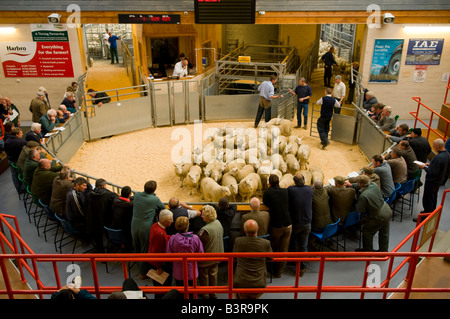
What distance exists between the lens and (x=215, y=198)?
912 centimetres

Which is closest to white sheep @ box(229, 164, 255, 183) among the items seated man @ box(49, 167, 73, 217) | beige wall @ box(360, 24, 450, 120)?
seated man @ box(49, 167, 73, 217)

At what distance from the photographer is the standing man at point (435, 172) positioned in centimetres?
858

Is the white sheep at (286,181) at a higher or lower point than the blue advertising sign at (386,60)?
lower

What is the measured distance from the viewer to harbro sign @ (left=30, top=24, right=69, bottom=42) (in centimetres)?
1445

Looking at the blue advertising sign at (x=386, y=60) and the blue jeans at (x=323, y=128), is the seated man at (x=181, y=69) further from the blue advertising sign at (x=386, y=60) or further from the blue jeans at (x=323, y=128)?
the blue advertising sign at (x=386, y=60)

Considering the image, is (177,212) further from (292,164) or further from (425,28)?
(425,28)

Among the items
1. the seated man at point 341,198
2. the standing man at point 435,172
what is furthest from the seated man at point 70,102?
the standing man at point 435,172

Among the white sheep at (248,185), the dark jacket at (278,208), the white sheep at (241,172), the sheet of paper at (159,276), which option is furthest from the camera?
the white sheep at (241,172)

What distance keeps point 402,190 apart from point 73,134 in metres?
9.04

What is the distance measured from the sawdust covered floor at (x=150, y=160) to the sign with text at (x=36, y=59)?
3651 mm

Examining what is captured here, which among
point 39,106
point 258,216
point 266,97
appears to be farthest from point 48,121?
point 258,216

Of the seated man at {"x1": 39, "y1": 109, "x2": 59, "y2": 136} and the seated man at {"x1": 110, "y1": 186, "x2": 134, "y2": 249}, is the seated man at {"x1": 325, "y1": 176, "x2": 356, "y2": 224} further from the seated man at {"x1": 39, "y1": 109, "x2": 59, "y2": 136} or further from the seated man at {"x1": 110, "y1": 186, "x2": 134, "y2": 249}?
the seated man at {"x1": 39, "y1": 109, "x2": 59, "y2": 136}
